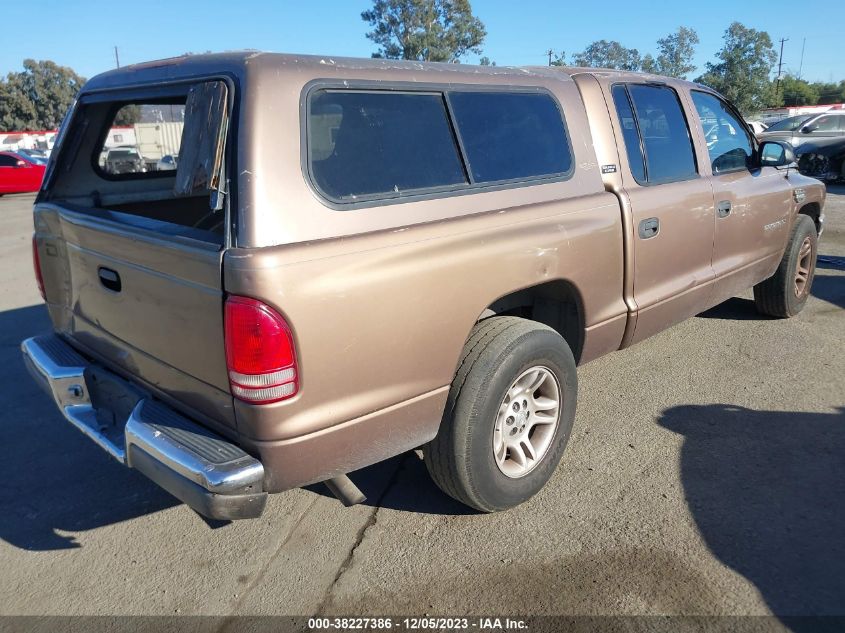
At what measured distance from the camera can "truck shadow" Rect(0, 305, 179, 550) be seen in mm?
3113

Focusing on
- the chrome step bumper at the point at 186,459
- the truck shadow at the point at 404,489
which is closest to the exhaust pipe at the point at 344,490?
the chrome step bumper at the point at 186,459

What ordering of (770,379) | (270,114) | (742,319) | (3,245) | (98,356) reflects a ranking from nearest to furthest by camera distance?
(270,114)
(98,356)
(770,379)
(742,319)
(3,245)

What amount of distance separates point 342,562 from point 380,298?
1.22 metres

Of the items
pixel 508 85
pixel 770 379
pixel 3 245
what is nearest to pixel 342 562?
pixel 508 85

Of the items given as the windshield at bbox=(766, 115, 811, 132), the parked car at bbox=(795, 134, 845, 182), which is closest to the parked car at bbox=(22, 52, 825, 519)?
the parked car at bbox=(795, 134, 845, 182)

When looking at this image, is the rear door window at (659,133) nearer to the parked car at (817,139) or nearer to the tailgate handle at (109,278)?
the tailgate handle at (109,278)

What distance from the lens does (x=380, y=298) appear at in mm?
2340

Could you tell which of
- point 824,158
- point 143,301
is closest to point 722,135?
point 143,301

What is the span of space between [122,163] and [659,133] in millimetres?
3216

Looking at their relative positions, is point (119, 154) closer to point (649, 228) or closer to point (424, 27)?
point (649, 228)

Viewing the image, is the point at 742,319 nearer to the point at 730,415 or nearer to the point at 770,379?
the point at 770,379

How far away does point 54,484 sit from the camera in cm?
344

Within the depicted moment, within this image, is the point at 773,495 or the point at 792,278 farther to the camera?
the point at 792,278

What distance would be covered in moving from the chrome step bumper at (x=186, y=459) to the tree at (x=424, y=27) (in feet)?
165
